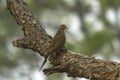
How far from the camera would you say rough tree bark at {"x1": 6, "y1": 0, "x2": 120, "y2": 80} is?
3.69 m

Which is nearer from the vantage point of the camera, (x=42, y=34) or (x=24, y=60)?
(x=42, y=34)

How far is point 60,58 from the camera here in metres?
3.86

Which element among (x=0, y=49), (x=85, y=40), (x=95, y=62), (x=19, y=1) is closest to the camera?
(x=95, y=62)

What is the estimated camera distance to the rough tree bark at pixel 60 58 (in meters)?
3.69

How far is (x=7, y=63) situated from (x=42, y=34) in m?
7.84

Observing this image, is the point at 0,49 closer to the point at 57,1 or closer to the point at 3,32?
the point at 3,32

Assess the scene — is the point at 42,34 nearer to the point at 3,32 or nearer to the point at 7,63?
the point at 7,63

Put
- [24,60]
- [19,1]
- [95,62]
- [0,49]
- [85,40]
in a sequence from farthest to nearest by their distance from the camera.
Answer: [0,49] → [24,60] → [85,40] → [19,1] → [95,62]

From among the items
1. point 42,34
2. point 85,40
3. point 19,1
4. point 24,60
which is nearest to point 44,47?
point 42,34

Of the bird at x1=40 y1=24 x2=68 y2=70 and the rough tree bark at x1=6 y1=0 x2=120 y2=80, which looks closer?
the rough tree bark at x1=6 y1=0 x2=120 y2=80

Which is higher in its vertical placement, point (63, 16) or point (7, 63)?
point (63, 16)

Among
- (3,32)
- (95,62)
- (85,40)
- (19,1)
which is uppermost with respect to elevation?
(3,32)

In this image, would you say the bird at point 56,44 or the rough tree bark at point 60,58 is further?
the bird at point 56,44

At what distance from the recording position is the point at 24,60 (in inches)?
446
